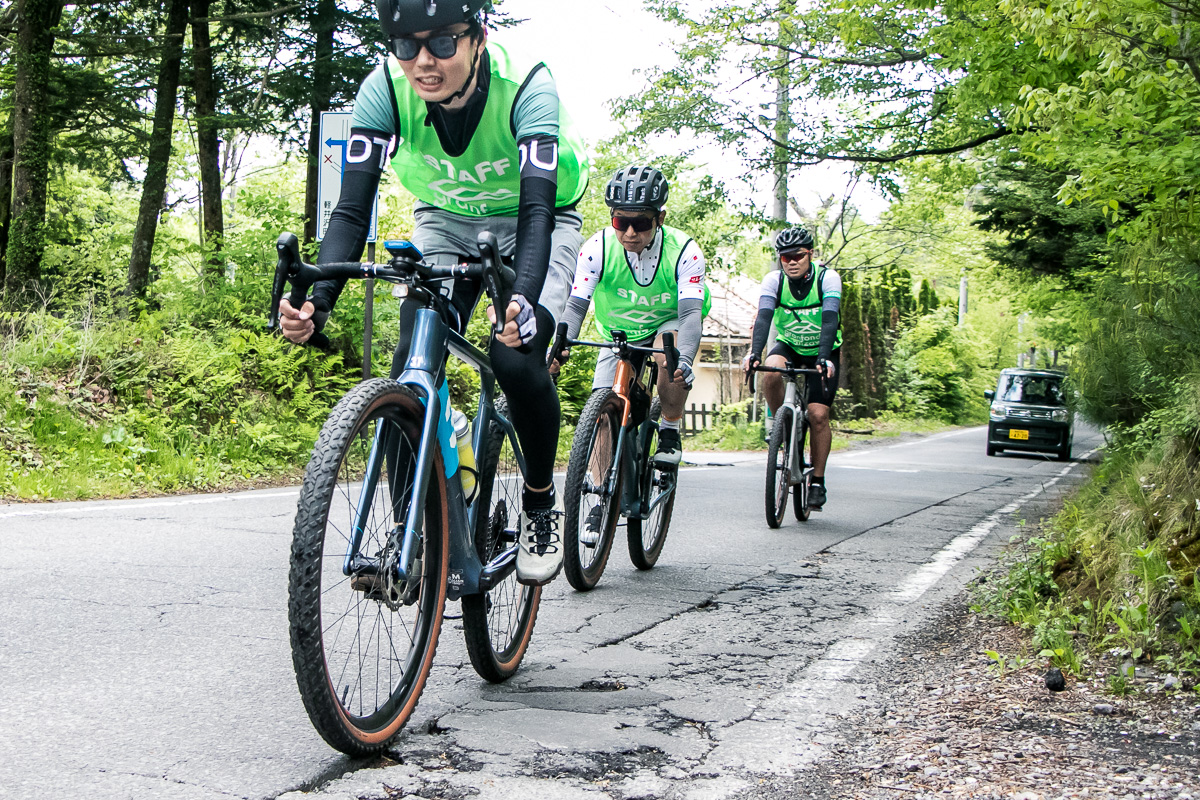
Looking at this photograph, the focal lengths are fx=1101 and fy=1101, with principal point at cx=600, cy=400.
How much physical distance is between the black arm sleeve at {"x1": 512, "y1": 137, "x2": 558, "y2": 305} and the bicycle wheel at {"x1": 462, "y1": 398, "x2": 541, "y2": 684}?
0.75 meters

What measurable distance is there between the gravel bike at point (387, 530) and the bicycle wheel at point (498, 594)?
0.01m

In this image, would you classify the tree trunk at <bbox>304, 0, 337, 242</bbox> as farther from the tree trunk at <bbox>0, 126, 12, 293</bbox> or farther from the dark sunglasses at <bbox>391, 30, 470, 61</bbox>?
the dark sunglasses at <bbox>391, 30, 470, 61</bbox>

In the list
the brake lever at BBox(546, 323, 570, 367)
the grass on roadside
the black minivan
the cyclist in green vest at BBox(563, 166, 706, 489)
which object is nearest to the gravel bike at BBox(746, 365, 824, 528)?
the cyclist in green vest at BBox(563, 166, 706, 489)

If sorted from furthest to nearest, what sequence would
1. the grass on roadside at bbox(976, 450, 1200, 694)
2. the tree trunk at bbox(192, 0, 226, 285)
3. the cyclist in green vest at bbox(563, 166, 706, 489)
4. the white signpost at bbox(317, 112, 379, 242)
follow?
the tree trunk at bbox(192, 0, 226, 285) < the white signpost at bbox(317, 112, 379, 242) < the cyclist in green vest at bbox(563, 166, 706, 489) < the grass on roadside at bbox(976, 450, 1200, 694)

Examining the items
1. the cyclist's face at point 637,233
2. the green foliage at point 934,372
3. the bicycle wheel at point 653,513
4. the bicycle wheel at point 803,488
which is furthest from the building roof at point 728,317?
the cyclist's face at point 637,233

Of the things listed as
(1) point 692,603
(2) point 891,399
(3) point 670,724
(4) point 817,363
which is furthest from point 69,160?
(2) point 891,399

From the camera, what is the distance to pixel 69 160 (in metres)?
17.8

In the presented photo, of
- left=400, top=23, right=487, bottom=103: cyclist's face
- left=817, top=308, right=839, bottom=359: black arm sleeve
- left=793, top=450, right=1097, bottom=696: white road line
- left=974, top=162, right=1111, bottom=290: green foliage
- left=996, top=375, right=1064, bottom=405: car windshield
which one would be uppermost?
left=974, top=162, right=1111, bottom=290: green foliage

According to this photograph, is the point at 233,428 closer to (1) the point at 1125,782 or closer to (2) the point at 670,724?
(2) the point at 670,724

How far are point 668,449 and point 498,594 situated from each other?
2.60 metres

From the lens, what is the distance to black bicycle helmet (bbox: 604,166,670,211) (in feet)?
18.7

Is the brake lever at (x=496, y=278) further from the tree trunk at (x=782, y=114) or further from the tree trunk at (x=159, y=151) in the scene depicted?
the tree trunk at (x=782, y=114)

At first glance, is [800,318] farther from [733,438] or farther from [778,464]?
[733,438]

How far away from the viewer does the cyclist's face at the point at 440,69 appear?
3.25 meters
